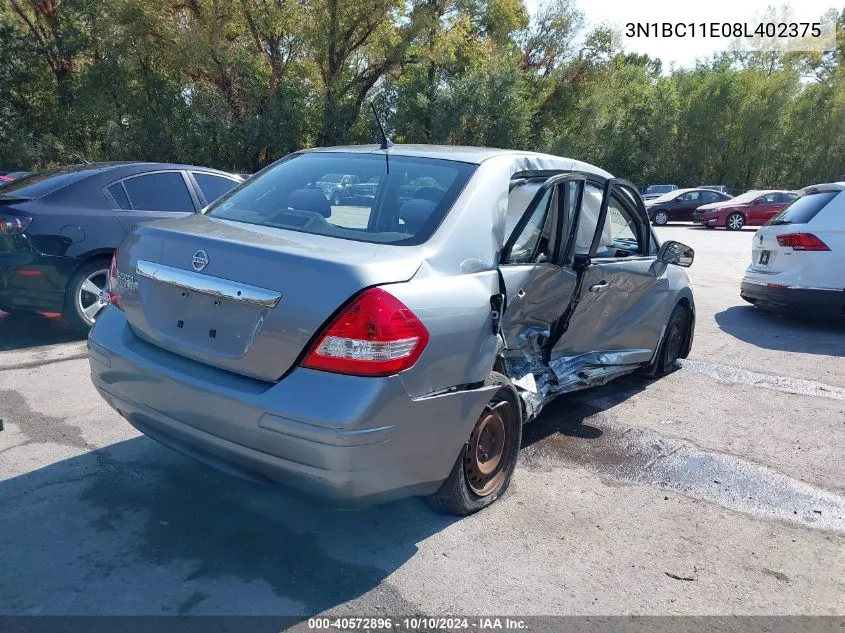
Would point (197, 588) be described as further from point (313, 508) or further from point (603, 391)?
point (603, 391)

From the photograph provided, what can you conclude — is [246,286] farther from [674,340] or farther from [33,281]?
[674,340]

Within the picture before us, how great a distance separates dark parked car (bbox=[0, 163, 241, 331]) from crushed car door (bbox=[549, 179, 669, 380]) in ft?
12.4

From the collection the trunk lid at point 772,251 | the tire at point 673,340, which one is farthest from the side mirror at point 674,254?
the trunk lid at point 772,251

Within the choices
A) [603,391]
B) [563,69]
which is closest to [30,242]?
[603,391]

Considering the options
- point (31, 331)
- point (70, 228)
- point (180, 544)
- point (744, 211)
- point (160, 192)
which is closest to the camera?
point (180, 544)

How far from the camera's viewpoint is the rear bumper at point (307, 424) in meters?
2.57

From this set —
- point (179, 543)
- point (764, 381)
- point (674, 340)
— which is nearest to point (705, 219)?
point (764, 381)

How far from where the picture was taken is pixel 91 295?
633 centimetres

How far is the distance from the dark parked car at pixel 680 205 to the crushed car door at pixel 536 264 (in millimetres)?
25025

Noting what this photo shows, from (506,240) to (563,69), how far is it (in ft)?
121

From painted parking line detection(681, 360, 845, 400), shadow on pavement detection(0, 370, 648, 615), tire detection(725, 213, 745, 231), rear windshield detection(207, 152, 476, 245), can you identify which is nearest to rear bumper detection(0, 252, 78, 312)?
shadow on pavement detection(0, 370, 648, 615)

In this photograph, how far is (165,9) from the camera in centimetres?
2577

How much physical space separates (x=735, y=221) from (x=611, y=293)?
2332cm

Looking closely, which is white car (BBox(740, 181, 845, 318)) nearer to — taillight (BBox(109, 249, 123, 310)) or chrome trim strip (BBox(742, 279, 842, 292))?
chrome trim strip (BBox(742, 279, 842, 292))
